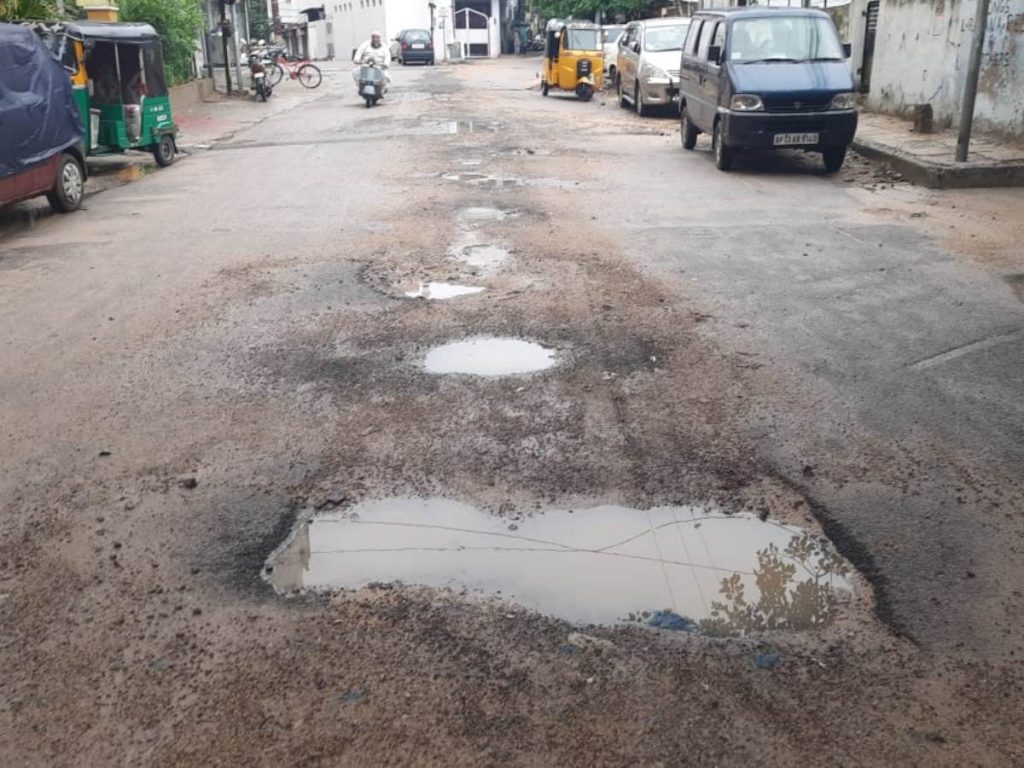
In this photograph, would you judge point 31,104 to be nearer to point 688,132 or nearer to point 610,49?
point 688,132

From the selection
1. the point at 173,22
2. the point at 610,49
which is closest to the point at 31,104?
the point at 173,22

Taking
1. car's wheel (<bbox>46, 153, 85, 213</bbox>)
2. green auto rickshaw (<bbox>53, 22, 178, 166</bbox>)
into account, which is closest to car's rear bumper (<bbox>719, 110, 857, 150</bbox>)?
car's wheel (<bbox>46, 153, 85, 213</bbox>)

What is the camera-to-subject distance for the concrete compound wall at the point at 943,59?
13.7m

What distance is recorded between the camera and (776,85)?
12781 millimetres

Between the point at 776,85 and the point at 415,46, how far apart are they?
38.9 m

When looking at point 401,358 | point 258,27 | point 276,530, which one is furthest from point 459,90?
point 276,530

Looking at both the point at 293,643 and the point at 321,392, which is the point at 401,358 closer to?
the point at 321,392

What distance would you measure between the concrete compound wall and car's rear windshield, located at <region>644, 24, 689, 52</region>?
3.52m

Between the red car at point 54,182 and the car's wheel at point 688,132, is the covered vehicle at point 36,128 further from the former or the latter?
the car's wheel at point 688,132

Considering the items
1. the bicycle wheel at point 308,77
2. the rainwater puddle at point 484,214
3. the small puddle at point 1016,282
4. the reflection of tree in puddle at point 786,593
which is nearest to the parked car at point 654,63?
the rainwater puddle at point 484,214

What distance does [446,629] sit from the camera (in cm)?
346

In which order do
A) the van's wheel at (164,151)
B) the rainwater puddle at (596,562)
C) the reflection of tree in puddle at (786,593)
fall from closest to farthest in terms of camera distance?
the reflection of tree in puddle at (786,593), the rainwater puddle at (596,562), the van's wheel at (164,151)

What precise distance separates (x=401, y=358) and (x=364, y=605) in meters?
2.80

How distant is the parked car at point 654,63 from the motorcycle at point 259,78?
10435mm
